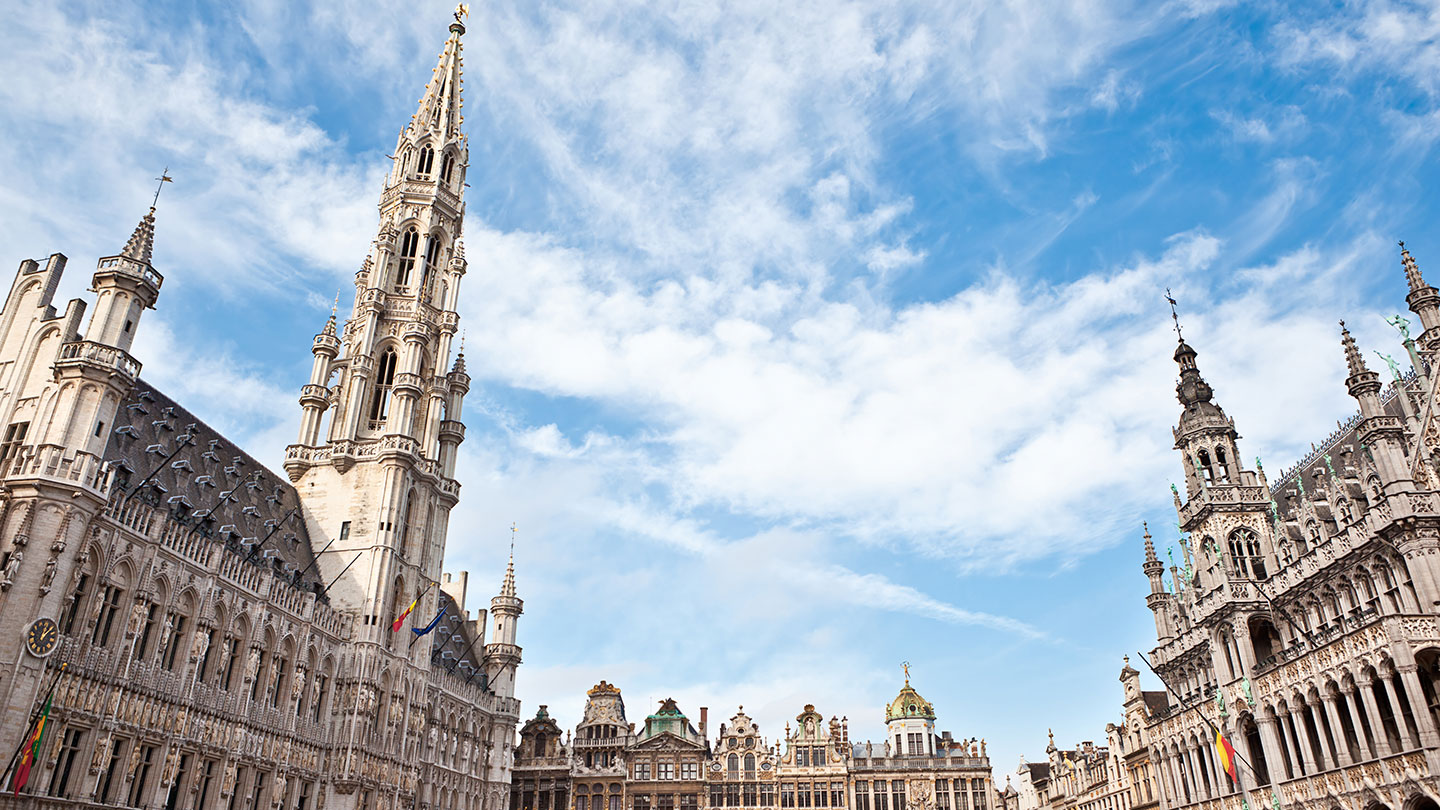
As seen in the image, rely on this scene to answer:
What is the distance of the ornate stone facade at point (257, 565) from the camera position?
3139 centimetres

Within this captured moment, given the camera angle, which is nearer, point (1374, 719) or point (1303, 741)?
point (1374, 719)

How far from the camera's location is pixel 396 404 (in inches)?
2167

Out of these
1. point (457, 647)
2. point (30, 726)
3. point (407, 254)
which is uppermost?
point (407, 254)

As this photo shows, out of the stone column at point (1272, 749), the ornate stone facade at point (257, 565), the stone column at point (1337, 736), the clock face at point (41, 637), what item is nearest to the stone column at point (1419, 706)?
the stone column at point (1337, 736)

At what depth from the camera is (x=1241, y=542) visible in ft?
155

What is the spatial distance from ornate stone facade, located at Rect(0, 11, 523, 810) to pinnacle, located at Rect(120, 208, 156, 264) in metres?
0.08

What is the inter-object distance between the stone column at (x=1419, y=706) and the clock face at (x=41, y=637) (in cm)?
4482

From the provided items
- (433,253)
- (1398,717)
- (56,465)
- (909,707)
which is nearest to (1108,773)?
(909,707)

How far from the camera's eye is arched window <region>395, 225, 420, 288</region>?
207 ft

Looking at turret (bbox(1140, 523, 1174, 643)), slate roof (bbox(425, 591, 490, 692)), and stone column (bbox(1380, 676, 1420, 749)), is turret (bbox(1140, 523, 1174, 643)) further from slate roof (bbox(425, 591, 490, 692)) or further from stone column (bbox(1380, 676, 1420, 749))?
slate roof (bbox(425, 591, 490, 692))

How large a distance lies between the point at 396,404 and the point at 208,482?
41.6 ft

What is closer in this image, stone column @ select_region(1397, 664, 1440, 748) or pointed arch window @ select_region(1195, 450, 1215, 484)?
stone column @ select_region(1397, 664, 1440, 748)

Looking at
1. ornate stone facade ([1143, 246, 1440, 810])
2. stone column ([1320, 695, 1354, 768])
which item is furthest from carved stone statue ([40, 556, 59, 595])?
stone column ([1320, 695, 1354, 768])

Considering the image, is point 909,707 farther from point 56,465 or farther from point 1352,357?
point 56,465
